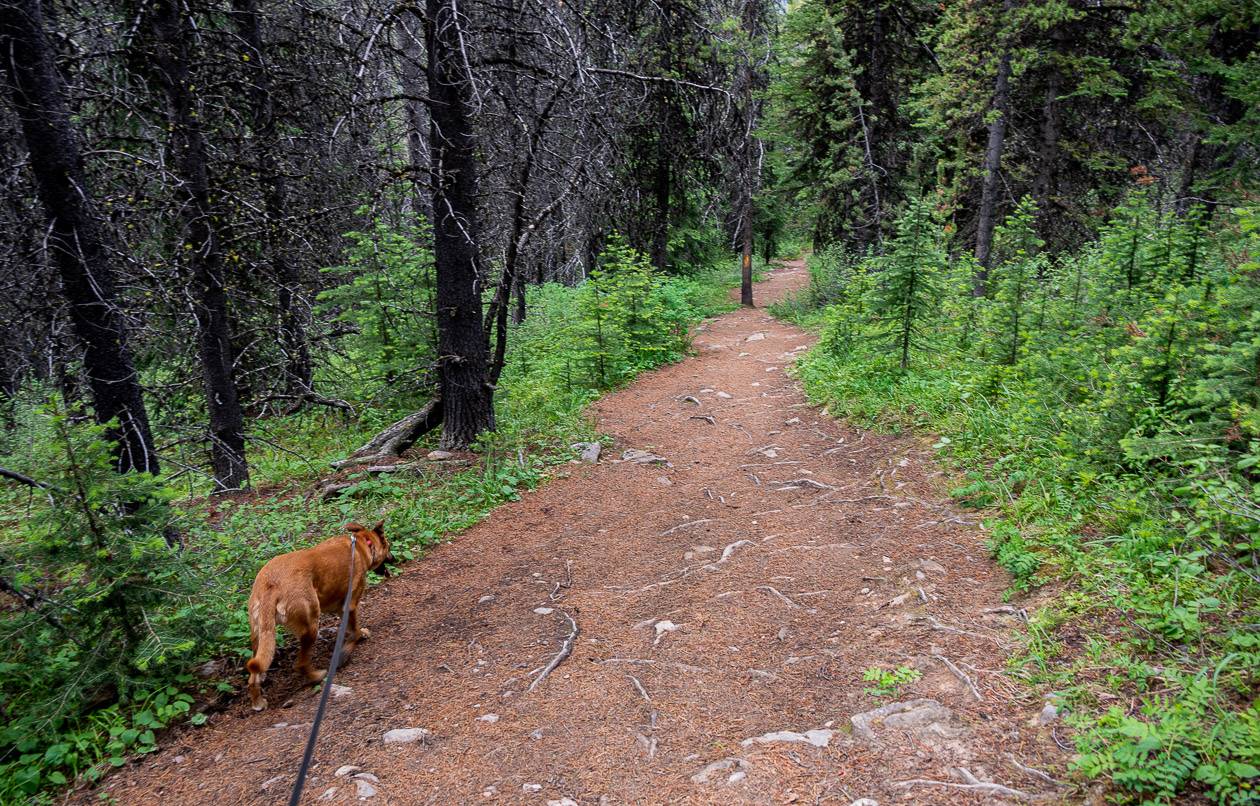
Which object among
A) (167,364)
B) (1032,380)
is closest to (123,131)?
(167,364)

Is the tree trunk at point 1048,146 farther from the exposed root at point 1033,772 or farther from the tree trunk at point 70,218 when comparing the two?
the tree trunk at point 70,218

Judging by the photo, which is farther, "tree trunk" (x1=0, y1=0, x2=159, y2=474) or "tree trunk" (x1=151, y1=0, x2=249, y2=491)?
"tree trunk" (x1=151, y1=0, x2=249, y2=491)

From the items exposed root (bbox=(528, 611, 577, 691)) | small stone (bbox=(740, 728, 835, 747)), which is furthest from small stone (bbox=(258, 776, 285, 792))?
small stone (bbox=(740, 728, 835, 747))

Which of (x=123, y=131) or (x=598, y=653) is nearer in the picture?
(x=598, y=653)

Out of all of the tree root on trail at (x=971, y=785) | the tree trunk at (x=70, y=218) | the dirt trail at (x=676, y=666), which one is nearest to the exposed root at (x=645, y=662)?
the dirt trail at (x=676, y=666)

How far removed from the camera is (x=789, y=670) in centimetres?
365

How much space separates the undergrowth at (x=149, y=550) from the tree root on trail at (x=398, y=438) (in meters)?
0.44

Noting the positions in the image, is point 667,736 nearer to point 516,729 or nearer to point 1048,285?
point 516,729

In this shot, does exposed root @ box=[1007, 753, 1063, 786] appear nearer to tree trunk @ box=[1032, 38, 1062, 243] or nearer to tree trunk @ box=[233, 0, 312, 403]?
tree trunk @ box=[233, 0, 312, 403]

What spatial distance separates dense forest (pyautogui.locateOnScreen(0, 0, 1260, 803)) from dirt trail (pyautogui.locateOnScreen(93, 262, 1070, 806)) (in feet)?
1.23

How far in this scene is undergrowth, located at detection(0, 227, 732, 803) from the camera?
312 cm

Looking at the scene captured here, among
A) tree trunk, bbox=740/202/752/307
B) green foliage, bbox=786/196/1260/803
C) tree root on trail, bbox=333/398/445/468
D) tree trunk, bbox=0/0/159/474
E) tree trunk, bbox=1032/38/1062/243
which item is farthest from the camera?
tree trunk, bbox=740/202/752/307

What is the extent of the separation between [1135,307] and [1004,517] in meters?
2.49

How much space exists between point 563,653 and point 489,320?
477 cm
